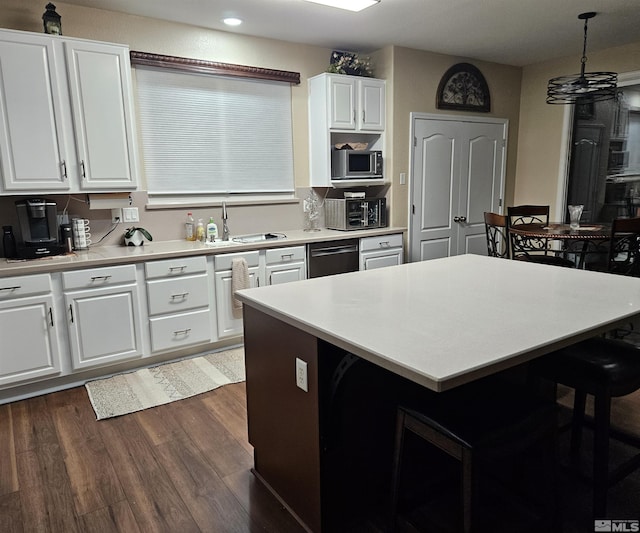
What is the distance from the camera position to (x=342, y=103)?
4.21m

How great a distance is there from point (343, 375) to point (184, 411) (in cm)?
156

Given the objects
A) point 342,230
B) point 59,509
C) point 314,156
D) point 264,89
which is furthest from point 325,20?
point 59,509

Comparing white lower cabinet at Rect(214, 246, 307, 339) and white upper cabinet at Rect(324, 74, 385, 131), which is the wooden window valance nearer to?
white upper cabinet at Rect(324, 74, 385, 131)

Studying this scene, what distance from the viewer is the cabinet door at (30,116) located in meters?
2.82

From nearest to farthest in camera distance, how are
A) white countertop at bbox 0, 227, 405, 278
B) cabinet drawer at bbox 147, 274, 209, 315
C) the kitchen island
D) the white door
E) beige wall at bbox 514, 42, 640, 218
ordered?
the kitchen island < white countertop at bbox 0, 227, 405, 278 < cabinet drawer at bbox 147, 274, 209, 315 < the white door < beige wall at bbox 514, 42, 640, 218

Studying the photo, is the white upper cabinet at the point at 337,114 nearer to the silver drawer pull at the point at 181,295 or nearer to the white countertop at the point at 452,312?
the silver drawer pull at the point at 181,295

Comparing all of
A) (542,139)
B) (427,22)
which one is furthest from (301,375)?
(542,139)

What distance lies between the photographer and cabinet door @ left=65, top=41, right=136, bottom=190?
3.04 m

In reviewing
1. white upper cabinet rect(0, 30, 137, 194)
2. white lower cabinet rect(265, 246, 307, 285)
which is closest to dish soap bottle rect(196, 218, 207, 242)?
white lower cabinet rect(265, 246, 307, 285)

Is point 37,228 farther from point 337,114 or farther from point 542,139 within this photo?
point 542,139

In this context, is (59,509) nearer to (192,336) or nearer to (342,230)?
(192,336)

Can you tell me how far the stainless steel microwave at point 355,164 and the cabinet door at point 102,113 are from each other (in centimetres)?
179

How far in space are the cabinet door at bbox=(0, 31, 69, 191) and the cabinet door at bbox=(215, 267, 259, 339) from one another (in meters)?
1.28

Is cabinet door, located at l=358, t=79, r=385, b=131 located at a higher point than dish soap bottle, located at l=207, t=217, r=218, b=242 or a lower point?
higher
